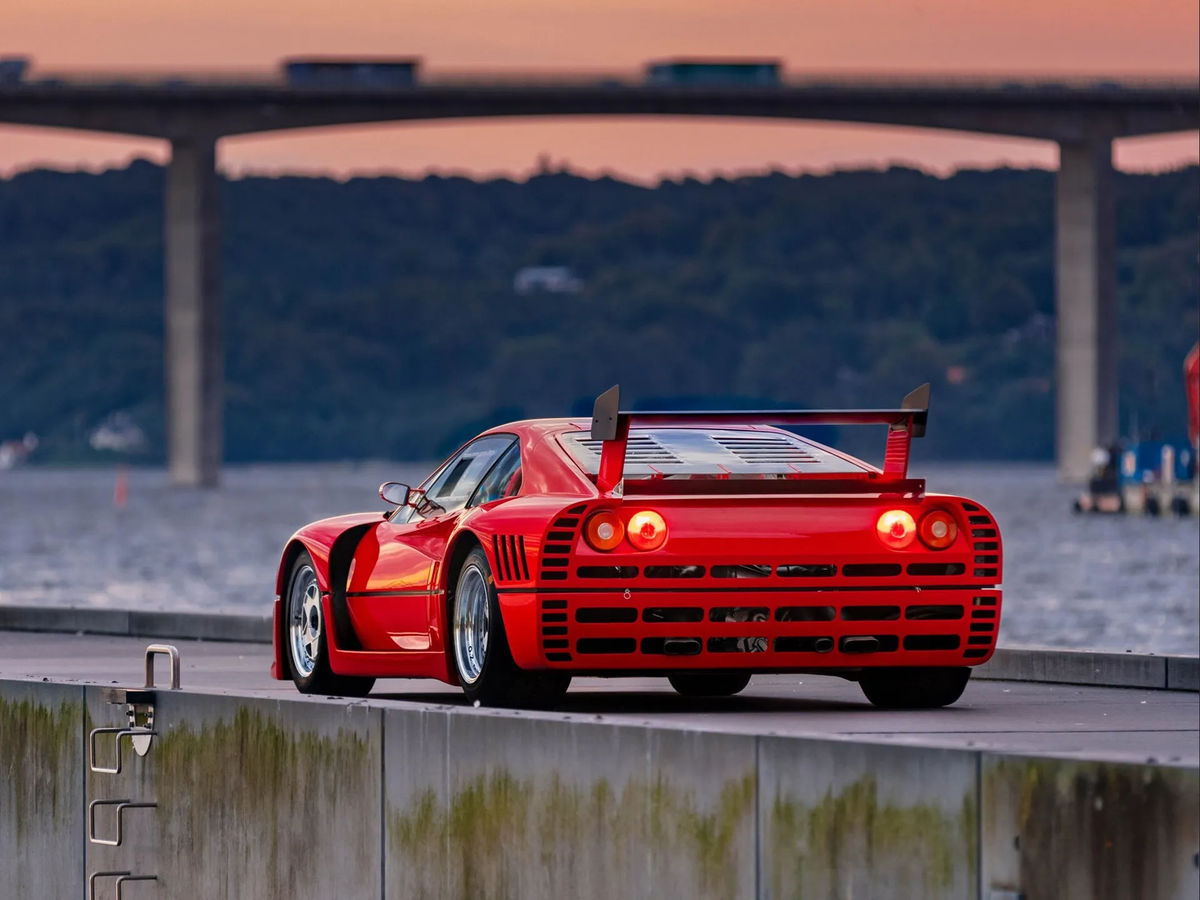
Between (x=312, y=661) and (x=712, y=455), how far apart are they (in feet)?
7.29

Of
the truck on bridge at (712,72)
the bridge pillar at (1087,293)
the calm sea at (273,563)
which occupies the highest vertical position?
the truck on bridge at (712,72)

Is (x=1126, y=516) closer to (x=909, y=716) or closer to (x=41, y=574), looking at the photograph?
(x=41, y=574)

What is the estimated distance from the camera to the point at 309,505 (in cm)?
11981

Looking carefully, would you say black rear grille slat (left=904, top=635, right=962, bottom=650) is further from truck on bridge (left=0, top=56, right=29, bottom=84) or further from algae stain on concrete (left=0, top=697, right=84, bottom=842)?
truck on bridge (left=0, top=56, right=29, bottom=84)

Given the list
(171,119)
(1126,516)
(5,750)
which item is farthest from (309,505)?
(5,750)

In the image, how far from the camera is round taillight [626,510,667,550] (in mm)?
9602

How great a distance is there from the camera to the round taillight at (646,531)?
9.60 metres

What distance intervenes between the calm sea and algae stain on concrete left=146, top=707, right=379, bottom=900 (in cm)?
1240

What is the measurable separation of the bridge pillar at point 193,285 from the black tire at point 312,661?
318ft

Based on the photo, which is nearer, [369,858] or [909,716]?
[369,858]

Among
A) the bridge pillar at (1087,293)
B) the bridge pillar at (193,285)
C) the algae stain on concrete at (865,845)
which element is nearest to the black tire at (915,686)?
the algae stain on concrete at (865,845)

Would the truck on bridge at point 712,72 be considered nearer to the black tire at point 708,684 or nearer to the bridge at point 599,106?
the bridge at point 599,106

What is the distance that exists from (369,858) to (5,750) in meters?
2.75

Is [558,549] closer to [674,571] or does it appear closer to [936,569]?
[674,571]
